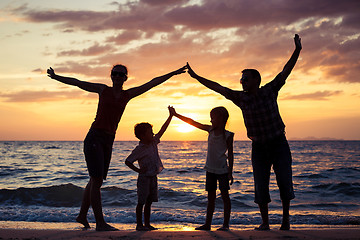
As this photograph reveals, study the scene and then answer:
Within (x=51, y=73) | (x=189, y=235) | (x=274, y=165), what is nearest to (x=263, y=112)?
(x=274, y=165)

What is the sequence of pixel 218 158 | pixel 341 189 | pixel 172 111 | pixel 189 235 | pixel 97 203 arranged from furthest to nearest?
pixel 341 189 → pixel 172 111 → pixel 218 158 → pixel 97 203 → pixel 189 235

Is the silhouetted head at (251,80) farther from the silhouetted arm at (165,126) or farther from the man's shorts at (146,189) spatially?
the man's shorts at (146,189)

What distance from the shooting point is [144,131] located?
5.55 m

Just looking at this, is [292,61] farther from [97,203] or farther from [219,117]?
[97,203]

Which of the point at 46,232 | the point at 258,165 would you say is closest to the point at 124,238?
the point at 46,232

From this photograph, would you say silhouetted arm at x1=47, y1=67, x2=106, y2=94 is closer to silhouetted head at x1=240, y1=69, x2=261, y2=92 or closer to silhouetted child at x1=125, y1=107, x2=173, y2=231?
silhouetted child at x1=125, y1=107, x2=173, y2=231

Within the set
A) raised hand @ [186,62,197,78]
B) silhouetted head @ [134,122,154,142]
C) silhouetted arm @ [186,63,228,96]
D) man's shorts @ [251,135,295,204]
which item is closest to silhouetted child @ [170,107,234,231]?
silhouetted arm @ [186,63,228,96]

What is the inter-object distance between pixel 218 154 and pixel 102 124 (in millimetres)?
1765

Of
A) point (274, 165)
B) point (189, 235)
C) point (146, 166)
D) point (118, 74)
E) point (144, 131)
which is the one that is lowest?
point (189, 235)

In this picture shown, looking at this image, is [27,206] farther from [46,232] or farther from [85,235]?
[85,235]

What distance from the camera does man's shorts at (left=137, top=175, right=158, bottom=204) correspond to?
17.8 feet

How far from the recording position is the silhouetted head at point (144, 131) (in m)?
5.54

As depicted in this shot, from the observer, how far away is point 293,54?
195 inches

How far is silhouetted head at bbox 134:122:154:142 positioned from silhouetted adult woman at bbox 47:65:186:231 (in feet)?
1.95
